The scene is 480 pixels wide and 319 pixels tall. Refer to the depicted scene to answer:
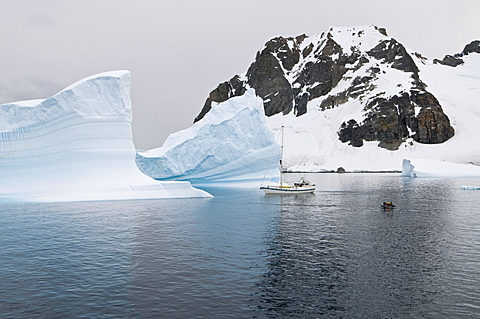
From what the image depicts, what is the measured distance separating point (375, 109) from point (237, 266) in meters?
153

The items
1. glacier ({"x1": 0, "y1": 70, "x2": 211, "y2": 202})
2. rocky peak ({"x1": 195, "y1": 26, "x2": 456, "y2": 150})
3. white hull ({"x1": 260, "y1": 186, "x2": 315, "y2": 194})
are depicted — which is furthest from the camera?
rocky peak ({"x1": 195, "y1": 26, "x2": 456, "y2": 150})

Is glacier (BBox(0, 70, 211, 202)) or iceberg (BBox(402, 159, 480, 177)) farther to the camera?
iceberg (BBox(402, 159, 480, 177))

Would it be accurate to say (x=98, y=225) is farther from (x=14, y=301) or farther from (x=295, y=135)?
(x=295, y=135)

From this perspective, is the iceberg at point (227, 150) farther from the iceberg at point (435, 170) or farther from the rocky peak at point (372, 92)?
the rocky peak at point (372, 92)

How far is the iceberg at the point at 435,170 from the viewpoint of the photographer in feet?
305

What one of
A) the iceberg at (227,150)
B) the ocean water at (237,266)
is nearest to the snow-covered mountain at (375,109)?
the iceberg at (227,150)

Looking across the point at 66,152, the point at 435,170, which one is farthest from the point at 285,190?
the point at 435,170

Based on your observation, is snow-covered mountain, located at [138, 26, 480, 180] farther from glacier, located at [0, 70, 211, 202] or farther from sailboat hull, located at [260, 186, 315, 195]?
glacier, located at [0, 70, 211, 202]

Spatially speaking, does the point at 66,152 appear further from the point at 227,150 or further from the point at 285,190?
the point at 285,190

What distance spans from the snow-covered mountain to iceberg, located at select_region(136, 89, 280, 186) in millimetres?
74346

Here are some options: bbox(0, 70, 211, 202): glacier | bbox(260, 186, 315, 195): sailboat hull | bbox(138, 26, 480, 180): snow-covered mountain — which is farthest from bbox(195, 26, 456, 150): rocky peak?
bbox(0, 70, 211, 202): glacier

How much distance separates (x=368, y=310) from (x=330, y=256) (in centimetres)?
595

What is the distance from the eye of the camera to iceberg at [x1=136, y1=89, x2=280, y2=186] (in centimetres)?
5672

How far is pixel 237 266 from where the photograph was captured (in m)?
15.9
